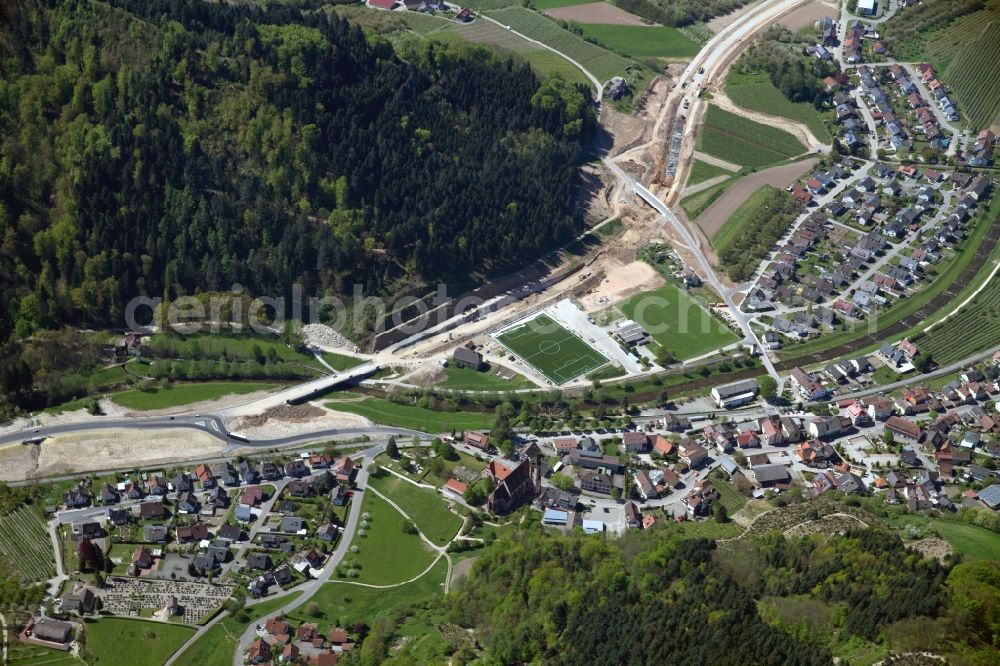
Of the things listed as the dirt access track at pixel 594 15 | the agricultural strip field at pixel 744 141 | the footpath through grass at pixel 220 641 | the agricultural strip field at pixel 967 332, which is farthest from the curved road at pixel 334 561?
the dirt access track at pixel 594 15

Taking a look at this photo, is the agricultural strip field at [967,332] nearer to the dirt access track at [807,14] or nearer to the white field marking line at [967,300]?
the white field marking line at [967,300]

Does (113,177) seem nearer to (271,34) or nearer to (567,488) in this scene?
(271,34)

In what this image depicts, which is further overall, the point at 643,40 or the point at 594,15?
the point at 594,15

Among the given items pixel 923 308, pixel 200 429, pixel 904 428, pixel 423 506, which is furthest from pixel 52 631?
pixel 923 308

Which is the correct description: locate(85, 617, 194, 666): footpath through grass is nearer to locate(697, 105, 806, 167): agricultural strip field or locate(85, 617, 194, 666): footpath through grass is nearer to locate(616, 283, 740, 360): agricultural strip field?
locate(616, 283, 740, 360): agricultural strip field

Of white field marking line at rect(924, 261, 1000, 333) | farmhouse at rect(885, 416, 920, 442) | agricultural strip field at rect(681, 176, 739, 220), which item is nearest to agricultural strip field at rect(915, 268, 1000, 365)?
white field marking line at rect(924, 261, 1000, 333)

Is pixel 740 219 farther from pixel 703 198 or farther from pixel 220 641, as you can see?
pixel 220 641

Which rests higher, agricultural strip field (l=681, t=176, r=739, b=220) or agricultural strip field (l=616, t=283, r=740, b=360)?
agricultural strip field (l=681, t=176, r=739, b=220)
